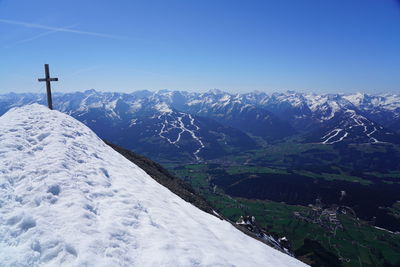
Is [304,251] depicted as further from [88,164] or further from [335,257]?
[88,164]

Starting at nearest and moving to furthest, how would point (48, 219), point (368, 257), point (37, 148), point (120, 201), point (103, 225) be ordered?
point (48, 219) < point (103, 225) < point (120, 201) < point (37, 148) < point (368, 257)

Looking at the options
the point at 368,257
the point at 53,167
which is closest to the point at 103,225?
the point at 53,167

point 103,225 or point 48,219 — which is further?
point 103,225

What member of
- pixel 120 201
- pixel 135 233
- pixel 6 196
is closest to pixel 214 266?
pixel 135 233

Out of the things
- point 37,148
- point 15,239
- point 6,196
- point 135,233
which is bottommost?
point 135,233

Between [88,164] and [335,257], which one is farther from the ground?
[88,164]

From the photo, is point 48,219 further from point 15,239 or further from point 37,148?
point 37,148

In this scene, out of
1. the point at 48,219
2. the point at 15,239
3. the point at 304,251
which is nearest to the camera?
the point at 15,239
